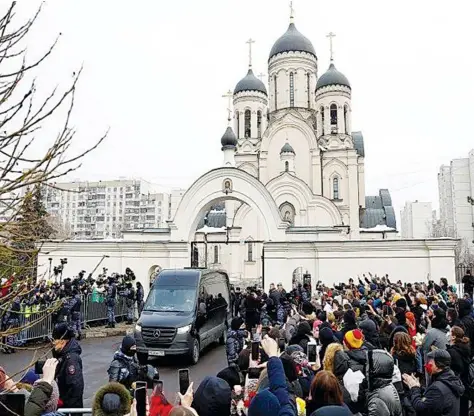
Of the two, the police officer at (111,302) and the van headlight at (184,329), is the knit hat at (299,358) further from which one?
the police officer at (111,302)

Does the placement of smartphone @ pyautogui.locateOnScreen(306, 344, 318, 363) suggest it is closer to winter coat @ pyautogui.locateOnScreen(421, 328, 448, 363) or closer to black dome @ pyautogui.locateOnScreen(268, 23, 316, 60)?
winter coat @ pyautogui.locateOnScreen(421, 328, 448, 363)

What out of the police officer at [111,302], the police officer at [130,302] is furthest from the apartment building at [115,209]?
the police officer at [111,302]

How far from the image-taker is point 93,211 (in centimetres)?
11394

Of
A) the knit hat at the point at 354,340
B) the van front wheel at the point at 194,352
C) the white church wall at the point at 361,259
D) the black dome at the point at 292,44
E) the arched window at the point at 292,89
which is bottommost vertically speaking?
the van front wheel at the point at 194,352

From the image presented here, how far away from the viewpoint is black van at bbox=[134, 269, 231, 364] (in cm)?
1178

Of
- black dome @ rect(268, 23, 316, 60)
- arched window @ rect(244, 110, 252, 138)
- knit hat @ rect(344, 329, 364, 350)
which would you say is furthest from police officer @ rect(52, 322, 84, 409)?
black dome @ rect(268, 23, 316, 60)

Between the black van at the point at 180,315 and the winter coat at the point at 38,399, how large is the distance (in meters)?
7.64

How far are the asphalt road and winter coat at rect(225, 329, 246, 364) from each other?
1.45 m

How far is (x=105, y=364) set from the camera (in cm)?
1233

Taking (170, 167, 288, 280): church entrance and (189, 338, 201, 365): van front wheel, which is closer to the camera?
(189, 338, 201, 365): van front wheel

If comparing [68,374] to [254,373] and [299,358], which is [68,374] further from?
[299,358]

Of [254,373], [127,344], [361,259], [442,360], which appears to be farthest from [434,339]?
A: [361,259]

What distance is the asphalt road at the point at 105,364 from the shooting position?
1021 centimetres

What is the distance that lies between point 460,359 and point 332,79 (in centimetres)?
4094
